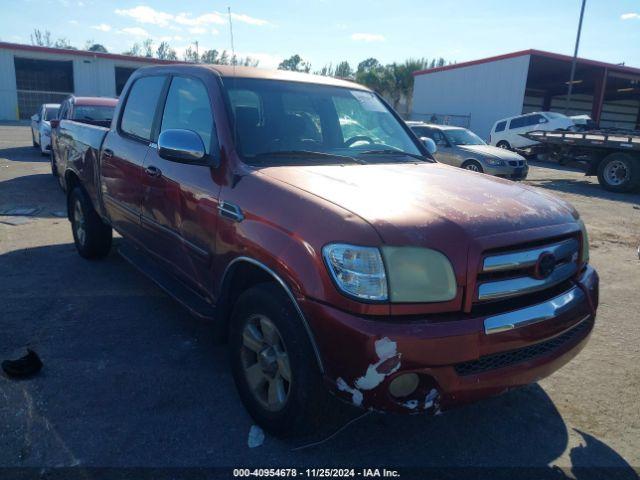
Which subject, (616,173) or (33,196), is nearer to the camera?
(33,196)

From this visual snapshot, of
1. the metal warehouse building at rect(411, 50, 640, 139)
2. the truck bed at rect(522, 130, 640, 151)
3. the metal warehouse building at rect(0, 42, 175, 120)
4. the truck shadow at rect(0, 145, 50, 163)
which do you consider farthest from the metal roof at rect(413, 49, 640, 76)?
the truck shadow at rect(0, 145, 50, 163)

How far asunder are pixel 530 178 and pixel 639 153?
136 inches

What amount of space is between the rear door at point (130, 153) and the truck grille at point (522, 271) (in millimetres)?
2777

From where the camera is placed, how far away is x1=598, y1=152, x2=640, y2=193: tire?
41.5 feet

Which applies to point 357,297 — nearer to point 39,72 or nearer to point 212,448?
point 212,448

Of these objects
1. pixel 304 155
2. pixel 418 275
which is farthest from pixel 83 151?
pixel 418 275

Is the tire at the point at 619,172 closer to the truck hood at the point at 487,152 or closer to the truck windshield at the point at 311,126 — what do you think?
the truck hood at the point at 487,152

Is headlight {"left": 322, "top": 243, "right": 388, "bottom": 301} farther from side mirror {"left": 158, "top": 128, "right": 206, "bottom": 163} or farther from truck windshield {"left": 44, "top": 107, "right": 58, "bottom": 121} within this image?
truck windshield {"left": 44, "top": 107, "right": 58, "bottom": 121}

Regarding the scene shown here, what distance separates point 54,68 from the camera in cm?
4109

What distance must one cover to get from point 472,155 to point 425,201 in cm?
1116

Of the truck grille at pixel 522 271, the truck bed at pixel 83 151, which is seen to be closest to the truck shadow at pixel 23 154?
the truck bed at pixel 83 151

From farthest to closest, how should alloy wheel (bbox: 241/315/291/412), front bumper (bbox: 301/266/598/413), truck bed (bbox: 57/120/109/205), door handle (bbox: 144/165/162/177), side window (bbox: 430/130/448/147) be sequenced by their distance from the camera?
side window (bbox: 430/130/448/147), truck bed (bbox: 57/120/109/205), door handle (bbox: 144/165/162/177), alloy wheel (bbox: 241/315/291/412), front bumper (bbox: 301/266/598/413)

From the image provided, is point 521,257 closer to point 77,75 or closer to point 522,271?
point 522,271

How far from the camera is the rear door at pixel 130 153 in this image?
3.97 m
